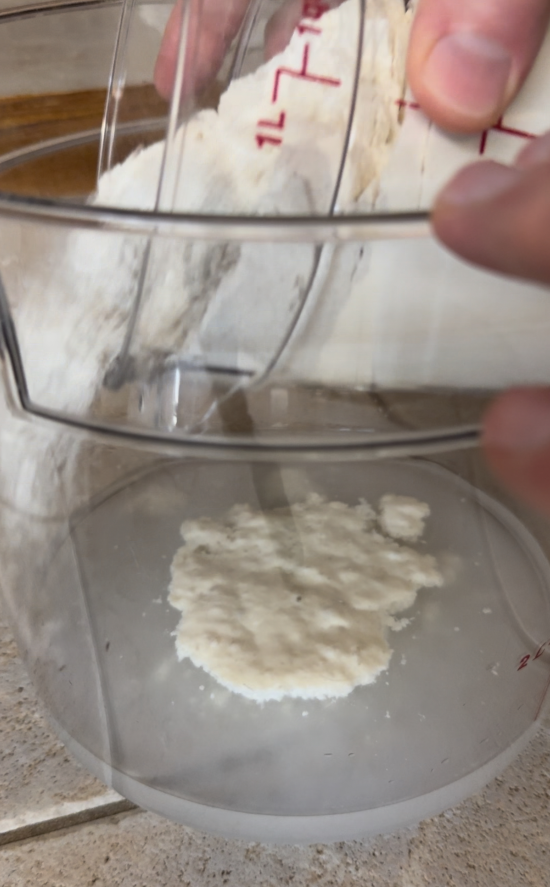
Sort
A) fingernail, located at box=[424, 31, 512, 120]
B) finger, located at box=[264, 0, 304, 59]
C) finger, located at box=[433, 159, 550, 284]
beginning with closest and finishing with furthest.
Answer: finger, located at box=[433, 159, 550, 284] < fingernail, located at box=[424, 31, 512, 120] < finger, located at box=[264, 0, 304, 59]

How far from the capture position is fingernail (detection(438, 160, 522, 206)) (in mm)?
130

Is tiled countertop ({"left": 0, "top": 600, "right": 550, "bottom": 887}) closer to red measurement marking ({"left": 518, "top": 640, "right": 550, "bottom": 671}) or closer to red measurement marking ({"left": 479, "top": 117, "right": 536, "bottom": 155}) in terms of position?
red measurement marking ({"left": 518, "top": 640, "right": 550, "bottom": 671})

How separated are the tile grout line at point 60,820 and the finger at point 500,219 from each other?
10.8 inches

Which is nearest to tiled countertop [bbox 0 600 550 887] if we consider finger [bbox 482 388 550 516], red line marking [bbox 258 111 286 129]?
finger [bbox 482 388 550 516]

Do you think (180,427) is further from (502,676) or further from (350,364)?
(502,676)

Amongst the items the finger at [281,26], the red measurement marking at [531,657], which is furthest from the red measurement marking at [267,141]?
the red measurement marking at [531,657]

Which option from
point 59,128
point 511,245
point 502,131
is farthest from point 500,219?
point 59,128

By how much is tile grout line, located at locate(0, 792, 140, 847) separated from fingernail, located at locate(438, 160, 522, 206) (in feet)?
0.92

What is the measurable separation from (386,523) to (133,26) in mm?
373

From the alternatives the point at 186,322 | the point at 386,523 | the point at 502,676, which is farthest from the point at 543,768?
the point at 186,322

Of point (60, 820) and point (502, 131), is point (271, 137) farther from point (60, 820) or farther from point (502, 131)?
point (60, 820)

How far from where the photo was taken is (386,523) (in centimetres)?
42

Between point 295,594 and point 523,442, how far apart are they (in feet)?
0.81

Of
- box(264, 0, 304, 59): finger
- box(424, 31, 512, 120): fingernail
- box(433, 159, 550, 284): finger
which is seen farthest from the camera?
box(264, 0, 304, 59): finger
